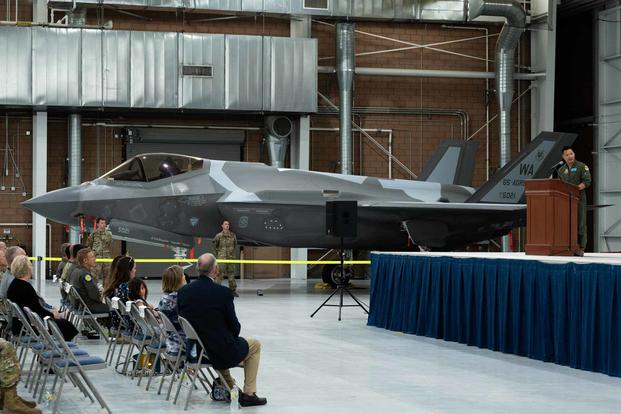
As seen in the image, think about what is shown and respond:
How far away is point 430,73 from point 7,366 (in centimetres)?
2181

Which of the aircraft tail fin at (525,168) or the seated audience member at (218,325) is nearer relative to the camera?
the seated audience member at (218,325)

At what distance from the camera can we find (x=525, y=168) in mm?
21125

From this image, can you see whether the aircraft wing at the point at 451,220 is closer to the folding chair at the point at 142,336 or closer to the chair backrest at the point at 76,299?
the chair backrest at the point at 76,299

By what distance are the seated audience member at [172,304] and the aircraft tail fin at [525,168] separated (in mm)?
13088

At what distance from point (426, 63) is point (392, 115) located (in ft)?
5.92

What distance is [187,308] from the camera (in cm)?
749

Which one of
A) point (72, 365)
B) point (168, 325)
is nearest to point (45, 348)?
point (72, 365)

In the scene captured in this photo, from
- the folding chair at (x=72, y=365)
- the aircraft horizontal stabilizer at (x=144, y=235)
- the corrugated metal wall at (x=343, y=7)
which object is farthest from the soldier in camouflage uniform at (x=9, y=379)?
the corrugated metal wall at (x=343, y=7)

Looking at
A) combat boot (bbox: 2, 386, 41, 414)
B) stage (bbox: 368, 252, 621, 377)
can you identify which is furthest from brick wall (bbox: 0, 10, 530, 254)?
combat boot (bbox: 2, 386, 41, 414)

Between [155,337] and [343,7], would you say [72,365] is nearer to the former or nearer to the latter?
[155,337]

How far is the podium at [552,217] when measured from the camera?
1089cm

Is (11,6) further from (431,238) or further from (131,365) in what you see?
(131,365)

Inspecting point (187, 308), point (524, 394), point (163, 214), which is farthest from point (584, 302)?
point (163, 214)

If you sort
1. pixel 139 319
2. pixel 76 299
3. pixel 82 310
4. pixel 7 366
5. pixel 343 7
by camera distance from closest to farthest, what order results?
pixel 7 366 < pixel 139 319 < pixel 76 299 < pixel 82 310 < pixel 343 7
